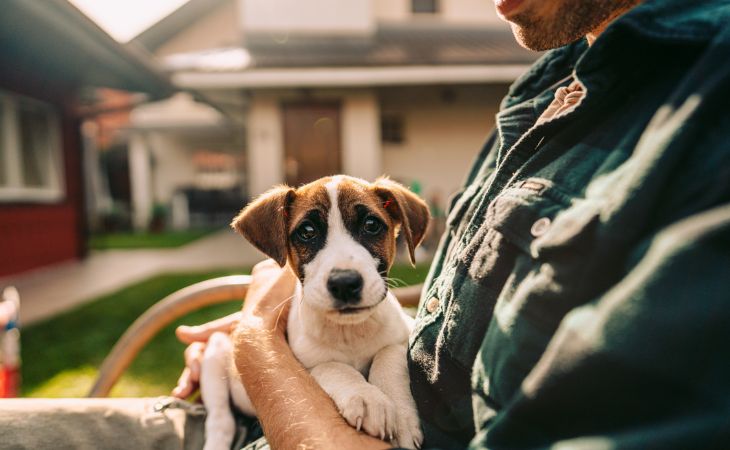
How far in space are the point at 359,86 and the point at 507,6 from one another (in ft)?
A: 43.3

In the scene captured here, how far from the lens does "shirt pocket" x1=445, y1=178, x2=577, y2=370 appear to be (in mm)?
1195

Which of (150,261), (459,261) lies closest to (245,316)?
(459,261)

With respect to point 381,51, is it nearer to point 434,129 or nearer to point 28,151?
point 434,129

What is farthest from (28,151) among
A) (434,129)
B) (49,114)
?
(434,129)

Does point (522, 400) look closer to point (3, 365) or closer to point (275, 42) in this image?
point (3, 365)

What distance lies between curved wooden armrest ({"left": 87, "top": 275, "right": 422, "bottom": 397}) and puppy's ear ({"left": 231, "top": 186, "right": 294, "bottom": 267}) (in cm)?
41

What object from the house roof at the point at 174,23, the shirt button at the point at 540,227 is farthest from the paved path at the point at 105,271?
the house roof at the point at 174,23

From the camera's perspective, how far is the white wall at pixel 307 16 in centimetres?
1534

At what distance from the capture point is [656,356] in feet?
2.88

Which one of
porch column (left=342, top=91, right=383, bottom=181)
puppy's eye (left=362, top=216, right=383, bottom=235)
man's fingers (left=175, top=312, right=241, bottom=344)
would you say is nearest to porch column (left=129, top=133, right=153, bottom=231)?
porch column (left=342, top=91, right=383, bottom=181)

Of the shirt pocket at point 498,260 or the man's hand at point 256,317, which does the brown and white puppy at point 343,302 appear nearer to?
the man's hand at point 256,317

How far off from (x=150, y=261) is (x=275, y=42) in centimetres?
732

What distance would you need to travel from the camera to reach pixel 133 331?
8.26 feet

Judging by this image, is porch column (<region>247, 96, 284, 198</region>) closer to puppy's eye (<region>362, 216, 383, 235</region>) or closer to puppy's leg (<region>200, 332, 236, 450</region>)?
puppy's leg (<region>200, 332, 236, 450</region>)
